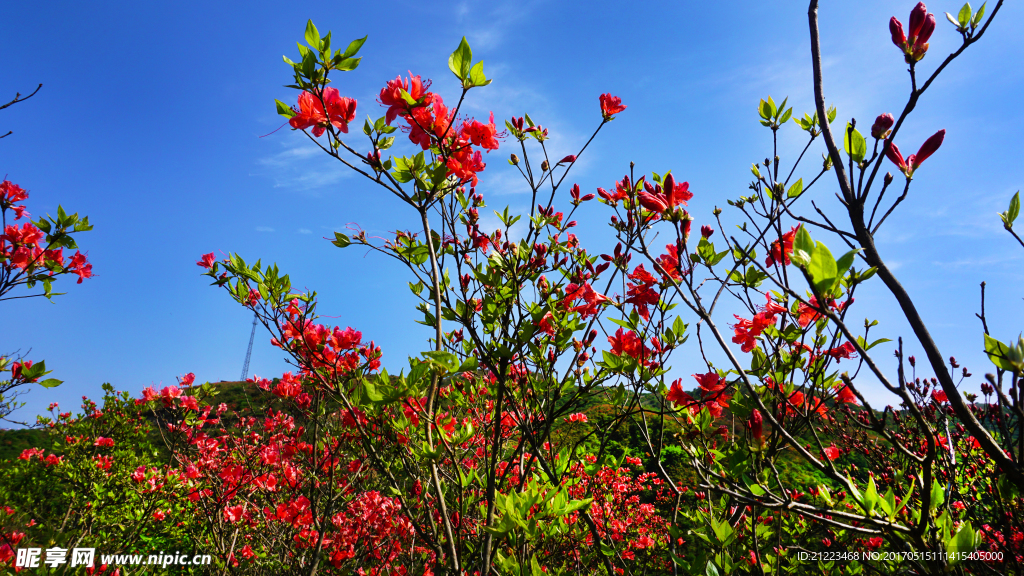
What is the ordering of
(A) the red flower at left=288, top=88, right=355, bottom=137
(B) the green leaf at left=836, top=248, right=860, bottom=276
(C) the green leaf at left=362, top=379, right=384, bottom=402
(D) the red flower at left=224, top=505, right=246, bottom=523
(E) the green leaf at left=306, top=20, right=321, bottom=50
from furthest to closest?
(D) the red flower at left=224, top=505, right=246, bottom=523
(A) the red flower at left=288, top=88, right=355, bottom=137
(E) the green leaf at left=306, top=20, right=321, bottom=50
(C) the green leaf at left=362, top=379, right=384, bottom=402
(B) the green leaf at left=836, top=248, right=860, bottom=276

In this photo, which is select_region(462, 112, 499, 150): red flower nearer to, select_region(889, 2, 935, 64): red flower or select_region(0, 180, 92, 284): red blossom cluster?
select_region(889, 2, 935, 64): red flower

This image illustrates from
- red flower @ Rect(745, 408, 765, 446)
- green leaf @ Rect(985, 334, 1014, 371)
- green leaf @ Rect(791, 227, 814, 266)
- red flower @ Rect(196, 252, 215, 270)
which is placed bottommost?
red flower @ Rect(745, 408, 765, 446)

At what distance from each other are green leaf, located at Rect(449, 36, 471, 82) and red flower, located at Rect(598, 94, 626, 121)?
95 centimetres

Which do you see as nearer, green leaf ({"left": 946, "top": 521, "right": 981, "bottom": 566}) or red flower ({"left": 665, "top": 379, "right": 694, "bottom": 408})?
green leaf ({"left": 946, "top": 521, "right": 981, "bottom": 566})

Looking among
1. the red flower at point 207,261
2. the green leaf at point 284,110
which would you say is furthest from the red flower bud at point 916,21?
the red flower at point 207,261

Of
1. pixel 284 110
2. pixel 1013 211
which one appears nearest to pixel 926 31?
pixel 1013 211

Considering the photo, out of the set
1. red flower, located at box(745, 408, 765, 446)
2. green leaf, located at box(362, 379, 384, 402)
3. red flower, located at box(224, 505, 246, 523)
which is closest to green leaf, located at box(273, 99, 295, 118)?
green leaf, located at box(362, 379, 384, 402)

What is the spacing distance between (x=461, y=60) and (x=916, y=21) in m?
1.25

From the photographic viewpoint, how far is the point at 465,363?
A: 4.44ft

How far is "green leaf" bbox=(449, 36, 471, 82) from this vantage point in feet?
4.94

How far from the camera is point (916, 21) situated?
1.00m

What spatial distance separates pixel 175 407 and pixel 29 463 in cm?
478

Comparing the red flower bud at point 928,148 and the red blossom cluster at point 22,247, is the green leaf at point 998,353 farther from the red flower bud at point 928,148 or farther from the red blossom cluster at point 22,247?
the red blossom cluster at point 22,247

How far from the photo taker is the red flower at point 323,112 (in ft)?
5.26
